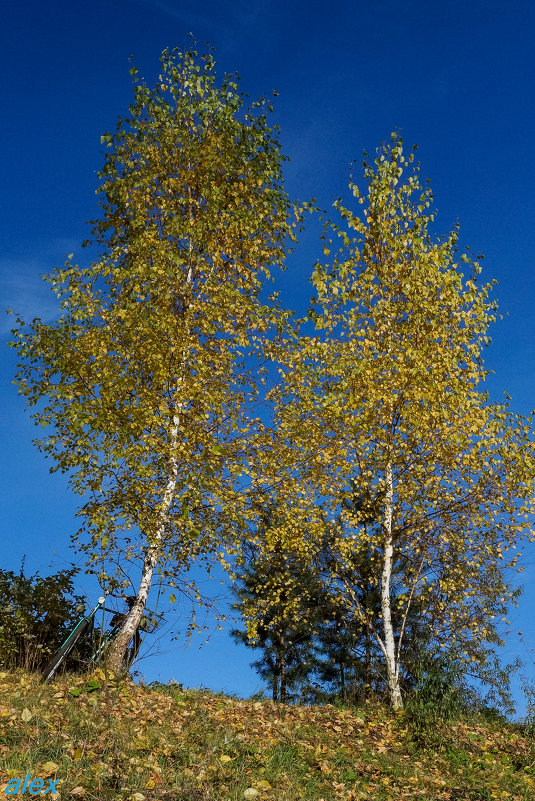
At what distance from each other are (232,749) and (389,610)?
18.9 ft

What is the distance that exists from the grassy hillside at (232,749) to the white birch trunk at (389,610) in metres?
0.74

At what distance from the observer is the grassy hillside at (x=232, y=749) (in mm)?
6059

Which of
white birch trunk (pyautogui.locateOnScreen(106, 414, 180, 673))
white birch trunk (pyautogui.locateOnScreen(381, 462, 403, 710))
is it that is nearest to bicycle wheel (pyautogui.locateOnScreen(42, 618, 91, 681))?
white birch trunk (pyautogui.locateOnScreen(106, 414, 180, 673))

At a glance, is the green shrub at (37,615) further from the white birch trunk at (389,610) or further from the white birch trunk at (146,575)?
the white birch trunk at (389,610)

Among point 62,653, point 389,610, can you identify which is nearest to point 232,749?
point 62,653

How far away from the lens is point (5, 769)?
18.9 feet

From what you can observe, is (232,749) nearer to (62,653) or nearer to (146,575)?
(146,575)

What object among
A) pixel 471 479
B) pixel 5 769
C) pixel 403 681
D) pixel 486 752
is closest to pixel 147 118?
pixel 471 479

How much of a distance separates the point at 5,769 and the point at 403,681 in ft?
48.2

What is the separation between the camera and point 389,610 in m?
12.5

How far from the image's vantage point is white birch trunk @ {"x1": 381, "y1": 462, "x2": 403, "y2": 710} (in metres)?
12.3

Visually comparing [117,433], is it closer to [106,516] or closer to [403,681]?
[106,516]

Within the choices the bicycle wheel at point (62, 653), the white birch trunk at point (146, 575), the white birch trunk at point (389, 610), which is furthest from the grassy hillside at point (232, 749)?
the white birch trunk at point (146, 575)

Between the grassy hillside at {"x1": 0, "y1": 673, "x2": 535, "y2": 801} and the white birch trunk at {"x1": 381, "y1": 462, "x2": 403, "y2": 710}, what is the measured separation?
74 centimetres
